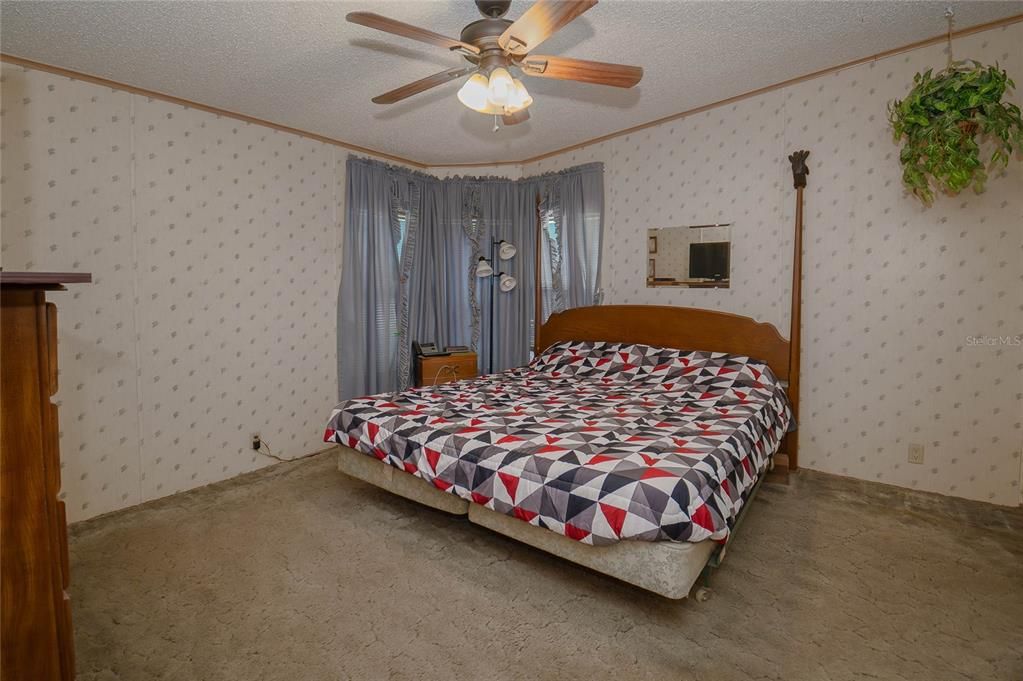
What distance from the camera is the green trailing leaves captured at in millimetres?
2166

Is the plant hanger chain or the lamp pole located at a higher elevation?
the plant hanger chain

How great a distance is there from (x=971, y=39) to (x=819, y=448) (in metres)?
2.41

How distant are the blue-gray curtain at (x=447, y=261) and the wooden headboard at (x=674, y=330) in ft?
0.76

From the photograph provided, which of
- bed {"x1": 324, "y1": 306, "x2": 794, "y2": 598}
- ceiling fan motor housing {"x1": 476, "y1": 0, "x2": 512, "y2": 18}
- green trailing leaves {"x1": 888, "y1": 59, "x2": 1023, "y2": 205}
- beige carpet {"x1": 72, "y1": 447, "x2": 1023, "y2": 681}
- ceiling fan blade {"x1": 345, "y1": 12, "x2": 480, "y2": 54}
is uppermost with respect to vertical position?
ceiling fan motor housing {"x1": 476, "y1": 0, "x2": 512, "y2": 18}

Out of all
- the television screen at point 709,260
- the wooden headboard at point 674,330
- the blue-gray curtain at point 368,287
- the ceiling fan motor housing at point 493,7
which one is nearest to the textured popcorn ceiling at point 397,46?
the ceiling fan motor housing at point 493,7

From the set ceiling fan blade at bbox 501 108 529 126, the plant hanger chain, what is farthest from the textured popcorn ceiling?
Result: ceiling fan blade at bbox 501 108 529 126

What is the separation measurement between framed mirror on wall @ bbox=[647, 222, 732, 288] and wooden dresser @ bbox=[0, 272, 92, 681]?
3.43m

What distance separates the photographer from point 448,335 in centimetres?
469

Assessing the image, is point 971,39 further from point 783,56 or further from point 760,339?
point 760,339

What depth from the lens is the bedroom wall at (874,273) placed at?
2.56 metres

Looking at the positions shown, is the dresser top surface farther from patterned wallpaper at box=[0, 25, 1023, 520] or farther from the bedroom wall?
the bedroom wall

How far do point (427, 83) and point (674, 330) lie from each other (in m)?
2.37

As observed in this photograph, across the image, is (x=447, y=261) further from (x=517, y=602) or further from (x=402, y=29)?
(x=517, y=602)

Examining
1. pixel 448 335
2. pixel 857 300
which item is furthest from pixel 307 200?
pixel 857 300
